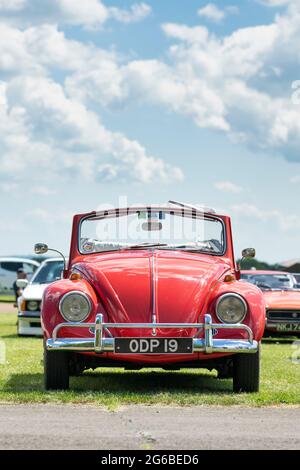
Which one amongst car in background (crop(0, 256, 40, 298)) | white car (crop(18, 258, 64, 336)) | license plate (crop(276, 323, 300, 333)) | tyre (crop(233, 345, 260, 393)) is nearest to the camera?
tyre (crop(233, 345, 260, 393))

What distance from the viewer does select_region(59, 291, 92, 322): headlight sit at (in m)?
9.18

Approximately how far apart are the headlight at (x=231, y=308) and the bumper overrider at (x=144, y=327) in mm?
145

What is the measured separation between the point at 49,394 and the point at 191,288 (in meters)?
1.70

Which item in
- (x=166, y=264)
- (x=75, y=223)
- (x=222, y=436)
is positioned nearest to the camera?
(x=222, y=436)

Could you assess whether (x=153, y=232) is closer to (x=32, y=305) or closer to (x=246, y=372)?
(x=246, y=372)

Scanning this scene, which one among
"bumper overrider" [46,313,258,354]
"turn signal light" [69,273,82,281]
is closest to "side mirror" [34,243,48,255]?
"turn signal light" [69,273,82,281]

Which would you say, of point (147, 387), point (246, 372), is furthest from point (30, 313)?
point (246, 372)

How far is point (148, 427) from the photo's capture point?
278 inches

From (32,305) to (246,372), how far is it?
10558 mm

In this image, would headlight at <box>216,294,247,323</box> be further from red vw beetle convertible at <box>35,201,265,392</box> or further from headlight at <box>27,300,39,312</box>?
headlight at <box>27,300,39,312</box>
